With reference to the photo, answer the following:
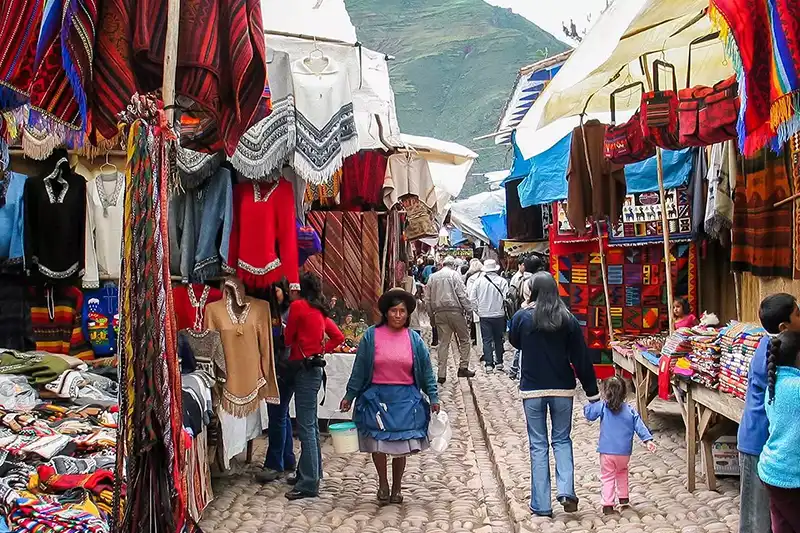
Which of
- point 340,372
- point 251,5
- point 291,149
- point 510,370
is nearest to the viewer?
point 251,5

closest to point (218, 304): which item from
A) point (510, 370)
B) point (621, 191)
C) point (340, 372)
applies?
point (340, 372)

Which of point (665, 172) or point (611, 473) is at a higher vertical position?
point (665, 172)

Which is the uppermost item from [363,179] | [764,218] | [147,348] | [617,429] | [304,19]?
[304,19]

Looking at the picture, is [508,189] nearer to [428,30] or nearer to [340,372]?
[340,372]

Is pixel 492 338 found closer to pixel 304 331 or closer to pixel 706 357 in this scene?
pixel 304 331

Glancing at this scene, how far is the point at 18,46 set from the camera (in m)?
3.48

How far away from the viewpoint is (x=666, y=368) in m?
7.68

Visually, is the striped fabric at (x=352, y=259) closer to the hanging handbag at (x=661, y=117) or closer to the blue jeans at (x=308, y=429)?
the blue jeans at (x=308, y=429)

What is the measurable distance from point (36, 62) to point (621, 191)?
725 cm

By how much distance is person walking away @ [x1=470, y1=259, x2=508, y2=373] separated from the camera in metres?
15.5

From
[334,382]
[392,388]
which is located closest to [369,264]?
[334,382]

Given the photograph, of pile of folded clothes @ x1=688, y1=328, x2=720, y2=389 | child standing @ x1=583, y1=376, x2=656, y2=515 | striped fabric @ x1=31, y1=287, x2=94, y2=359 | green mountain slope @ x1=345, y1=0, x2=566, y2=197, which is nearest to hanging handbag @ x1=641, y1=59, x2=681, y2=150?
pile of folded clothes @ x1=688, y1=328, x2=720, y2=389

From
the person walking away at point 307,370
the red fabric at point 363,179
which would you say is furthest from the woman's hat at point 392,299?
the red fabric at point 363,179

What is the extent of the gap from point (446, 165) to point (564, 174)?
348 centimetres
